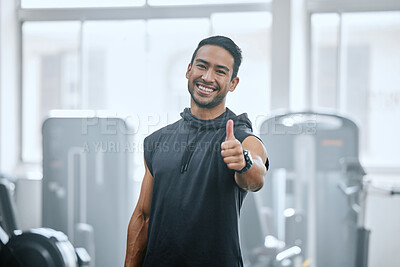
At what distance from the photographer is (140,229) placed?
163 cm

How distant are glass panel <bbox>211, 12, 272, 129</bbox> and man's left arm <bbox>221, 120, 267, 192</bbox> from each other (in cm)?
185

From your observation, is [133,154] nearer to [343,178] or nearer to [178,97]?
[178,97]

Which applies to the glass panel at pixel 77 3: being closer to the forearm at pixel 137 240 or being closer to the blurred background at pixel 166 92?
the blurred background at pixel 166 92

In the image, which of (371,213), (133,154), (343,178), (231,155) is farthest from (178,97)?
(231,155)

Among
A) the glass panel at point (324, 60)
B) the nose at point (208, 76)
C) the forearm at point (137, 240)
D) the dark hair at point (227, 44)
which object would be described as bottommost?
the forearm at point (137, 240)

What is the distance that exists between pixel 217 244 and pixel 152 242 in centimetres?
22

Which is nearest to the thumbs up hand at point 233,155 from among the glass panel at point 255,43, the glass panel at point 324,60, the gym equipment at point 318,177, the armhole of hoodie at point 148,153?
the armhole of hoodie at point 148,153

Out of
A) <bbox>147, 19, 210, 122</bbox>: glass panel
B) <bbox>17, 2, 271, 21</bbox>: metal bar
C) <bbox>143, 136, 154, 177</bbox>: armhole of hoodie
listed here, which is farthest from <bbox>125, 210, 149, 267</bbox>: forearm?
<bbox>17, 2, 271, 21</bbox>: metal bar

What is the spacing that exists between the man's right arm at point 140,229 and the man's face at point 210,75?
33 centimetres

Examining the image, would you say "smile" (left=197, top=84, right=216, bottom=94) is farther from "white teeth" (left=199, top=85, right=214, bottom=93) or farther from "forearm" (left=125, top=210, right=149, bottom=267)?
"forearm" (left=125, top=210, right=149, bottom=267)

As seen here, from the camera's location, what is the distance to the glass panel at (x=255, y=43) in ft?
11.1

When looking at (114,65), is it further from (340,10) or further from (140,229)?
(140,229)

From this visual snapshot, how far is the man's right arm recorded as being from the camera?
5.32ft

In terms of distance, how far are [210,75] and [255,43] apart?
7.13ft
